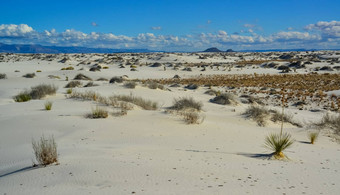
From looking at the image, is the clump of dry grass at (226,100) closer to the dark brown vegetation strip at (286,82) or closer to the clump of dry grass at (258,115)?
the clump of dry grass at (258,115)

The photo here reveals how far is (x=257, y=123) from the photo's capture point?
1154cm

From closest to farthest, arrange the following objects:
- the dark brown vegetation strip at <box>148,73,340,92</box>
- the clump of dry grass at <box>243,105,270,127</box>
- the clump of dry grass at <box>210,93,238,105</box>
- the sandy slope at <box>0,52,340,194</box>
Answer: the sandy slope at <box>0,52,340,194</box> < the clump of dry grass at <box>243,105,270,127</box> < the clump of dry grass at <box>210,93,238,105</box> < the dark brown vegetation strip at <box>148,73,340,92</box>

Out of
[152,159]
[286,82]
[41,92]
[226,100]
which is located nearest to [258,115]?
[226,100]

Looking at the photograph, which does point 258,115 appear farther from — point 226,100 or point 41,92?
point 41,92

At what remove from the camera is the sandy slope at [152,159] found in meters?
4.47

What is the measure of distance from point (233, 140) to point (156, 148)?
2.43m

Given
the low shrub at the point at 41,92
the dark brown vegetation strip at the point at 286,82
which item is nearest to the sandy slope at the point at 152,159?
the low shrub at the point at 41,92

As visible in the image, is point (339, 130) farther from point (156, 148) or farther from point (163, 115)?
point (156, 148)

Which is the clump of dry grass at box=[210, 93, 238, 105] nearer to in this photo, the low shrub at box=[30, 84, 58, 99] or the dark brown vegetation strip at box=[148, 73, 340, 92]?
the low shrub at box=[30, 84, 58, 99]

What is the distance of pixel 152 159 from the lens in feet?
19.1

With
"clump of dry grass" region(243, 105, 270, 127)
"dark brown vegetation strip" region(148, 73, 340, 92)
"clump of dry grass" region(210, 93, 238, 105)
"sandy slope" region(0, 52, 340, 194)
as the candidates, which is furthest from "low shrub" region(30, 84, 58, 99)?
"dark brown vegetation strip" region(148, 73, 340, 92)

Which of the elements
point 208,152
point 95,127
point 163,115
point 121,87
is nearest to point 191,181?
point 208,152

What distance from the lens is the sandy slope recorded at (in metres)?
4.47

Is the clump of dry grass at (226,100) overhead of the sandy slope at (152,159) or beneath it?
beneath
